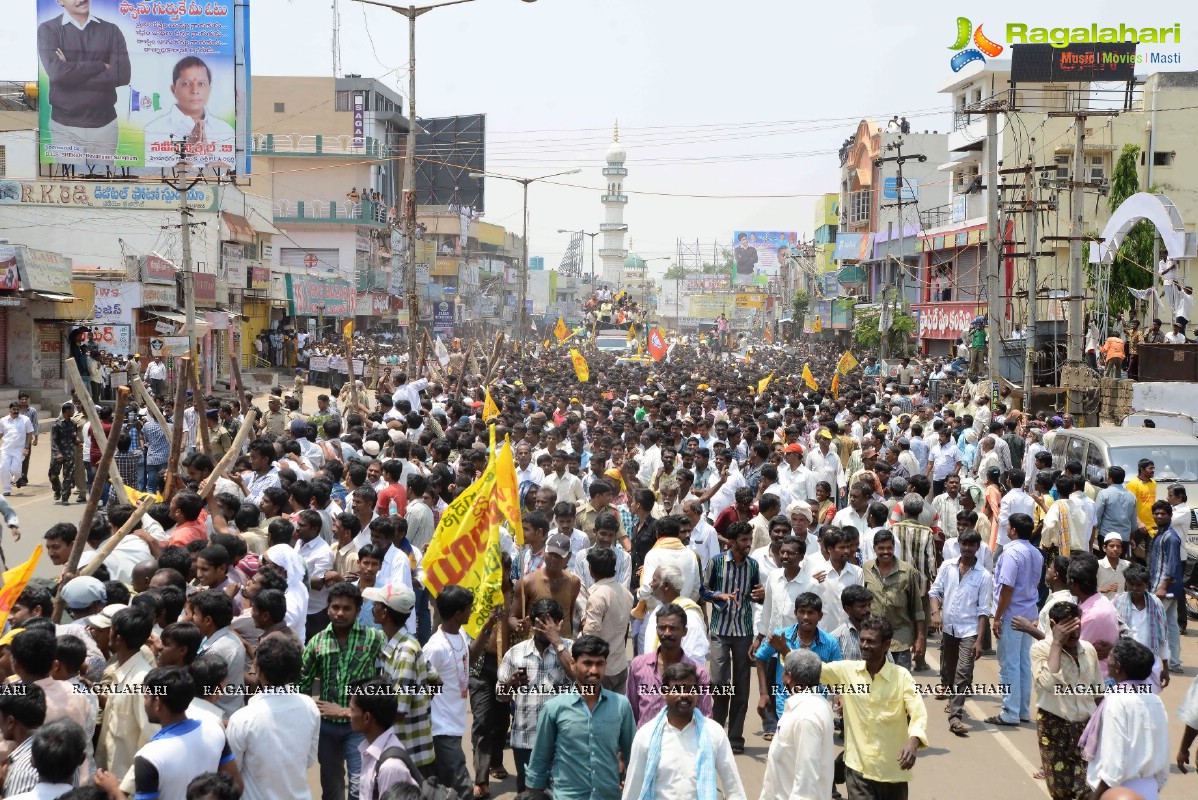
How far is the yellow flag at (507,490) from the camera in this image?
8141 mm

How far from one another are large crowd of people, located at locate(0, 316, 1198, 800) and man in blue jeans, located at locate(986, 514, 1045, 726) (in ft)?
0.07

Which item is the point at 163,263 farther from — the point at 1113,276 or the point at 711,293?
the point at 711,293

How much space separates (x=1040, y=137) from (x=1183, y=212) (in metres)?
4.92

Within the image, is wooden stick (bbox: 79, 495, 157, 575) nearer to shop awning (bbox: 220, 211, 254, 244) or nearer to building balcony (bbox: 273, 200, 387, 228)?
shop awning (bbox: 220, 211, 254, 244)

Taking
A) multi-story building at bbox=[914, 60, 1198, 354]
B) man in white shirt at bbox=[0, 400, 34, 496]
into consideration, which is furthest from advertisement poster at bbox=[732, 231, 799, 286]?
man in white shirt at bbox=[0, 400, 34, 496]

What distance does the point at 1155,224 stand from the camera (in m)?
22.7

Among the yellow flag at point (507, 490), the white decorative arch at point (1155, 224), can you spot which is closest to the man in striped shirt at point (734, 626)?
the yellow flag at point (507, 490)

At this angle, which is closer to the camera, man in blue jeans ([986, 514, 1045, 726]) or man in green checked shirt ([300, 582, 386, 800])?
man in green checked shirt ([300, 582, 386, 800])

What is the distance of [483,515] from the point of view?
24.0 ft

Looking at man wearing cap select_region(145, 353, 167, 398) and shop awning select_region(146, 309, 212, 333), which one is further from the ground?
shop awning select_region(146, 309, 212, 333)

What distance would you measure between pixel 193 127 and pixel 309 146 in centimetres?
3186

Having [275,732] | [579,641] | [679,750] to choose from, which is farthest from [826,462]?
[275,732]

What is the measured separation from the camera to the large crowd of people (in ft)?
16.0

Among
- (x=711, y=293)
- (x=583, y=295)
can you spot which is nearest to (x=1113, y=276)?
(x=711, y=293)
